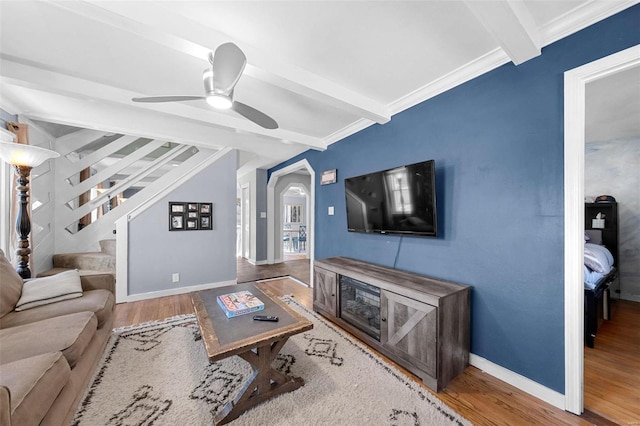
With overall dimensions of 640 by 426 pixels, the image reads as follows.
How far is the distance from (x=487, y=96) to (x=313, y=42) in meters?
1.46

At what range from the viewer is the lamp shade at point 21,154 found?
2.21m

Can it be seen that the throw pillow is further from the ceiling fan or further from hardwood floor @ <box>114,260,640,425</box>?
hardwood floor @ <box>114,260,640,425</box>

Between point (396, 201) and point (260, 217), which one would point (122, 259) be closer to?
point (260, 217)

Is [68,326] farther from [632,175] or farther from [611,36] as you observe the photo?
[632,175]

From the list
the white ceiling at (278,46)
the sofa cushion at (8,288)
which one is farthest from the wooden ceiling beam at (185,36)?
the sofa cushion at (8,288)

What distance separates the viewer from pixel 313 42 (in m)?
1.72

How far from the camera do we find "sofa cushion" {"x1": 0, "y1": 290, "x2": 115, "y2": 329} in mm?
1683

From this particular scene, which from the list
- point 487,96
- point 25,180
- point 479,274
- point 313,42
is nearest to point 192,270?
point 25,180

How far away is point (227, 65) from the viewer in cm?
140

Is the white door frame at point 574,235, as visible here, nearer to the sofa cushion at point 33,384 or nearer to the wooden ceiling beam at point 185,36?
the wooden ceiling beam at point 185,36

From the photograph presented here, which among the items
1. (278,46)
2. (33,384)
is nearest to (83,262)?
(33,384)

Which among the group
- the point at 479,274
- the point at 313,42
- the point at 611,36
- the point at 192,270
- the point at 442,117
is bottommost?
the point at 192,270

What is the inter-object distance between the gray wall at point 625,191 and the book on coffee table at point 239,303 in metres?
5.30

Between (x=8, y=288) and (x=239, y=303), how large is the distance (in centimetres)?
172
